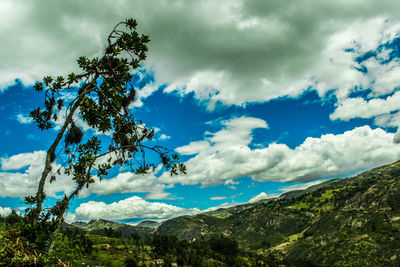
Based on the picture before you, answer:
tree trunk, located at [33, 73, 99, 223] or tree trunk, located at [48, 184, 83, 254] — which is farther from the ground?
tree trunk, located at [33, 73, 99, 223]

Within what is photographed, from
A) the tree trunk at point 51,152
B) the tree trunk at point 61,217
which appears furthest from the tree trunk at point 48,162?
the tree trunk at point 61,217

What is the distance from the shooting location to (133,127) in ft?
28.5

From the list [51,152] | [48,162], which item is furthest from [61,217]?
[51,152]

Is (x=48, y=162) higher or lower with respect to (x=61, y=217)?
higher

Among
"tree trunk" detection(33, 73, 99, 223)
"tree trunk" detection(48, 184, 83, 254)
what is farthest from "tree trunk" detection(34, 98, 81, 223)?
"tree trunk" detection(48, 184, 83, 254)

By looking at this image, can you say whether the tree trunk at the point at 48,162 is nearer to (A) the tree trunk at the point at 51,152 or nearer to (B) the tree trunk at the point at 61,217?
(A) the tree trunk at the point at 51,152

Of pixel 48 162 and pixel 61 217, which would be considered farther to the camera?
pixel 48 162

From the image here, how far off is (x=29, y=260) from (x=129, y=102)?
233 inches

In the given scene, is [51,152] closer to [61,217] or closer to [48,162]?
[48,162]

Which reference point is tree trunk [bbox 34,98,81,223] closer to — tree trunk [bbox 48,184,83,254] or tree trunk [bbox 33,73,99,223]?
tree trunk [bbox 33,73,99,223]

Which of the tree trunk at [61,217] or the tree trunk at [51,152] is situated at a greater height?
the tree trunk at [51,152]

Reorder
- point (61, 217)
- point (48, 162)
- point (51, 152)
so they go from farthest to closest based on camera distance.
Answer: point (51, 152), point (48, 162), point (61, 217)

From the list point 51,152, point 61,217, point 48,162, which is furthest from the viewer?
point 51,152

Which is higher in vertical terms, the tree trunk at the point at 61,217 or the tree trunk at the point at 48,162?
the tree trunk at the point at 48,162
